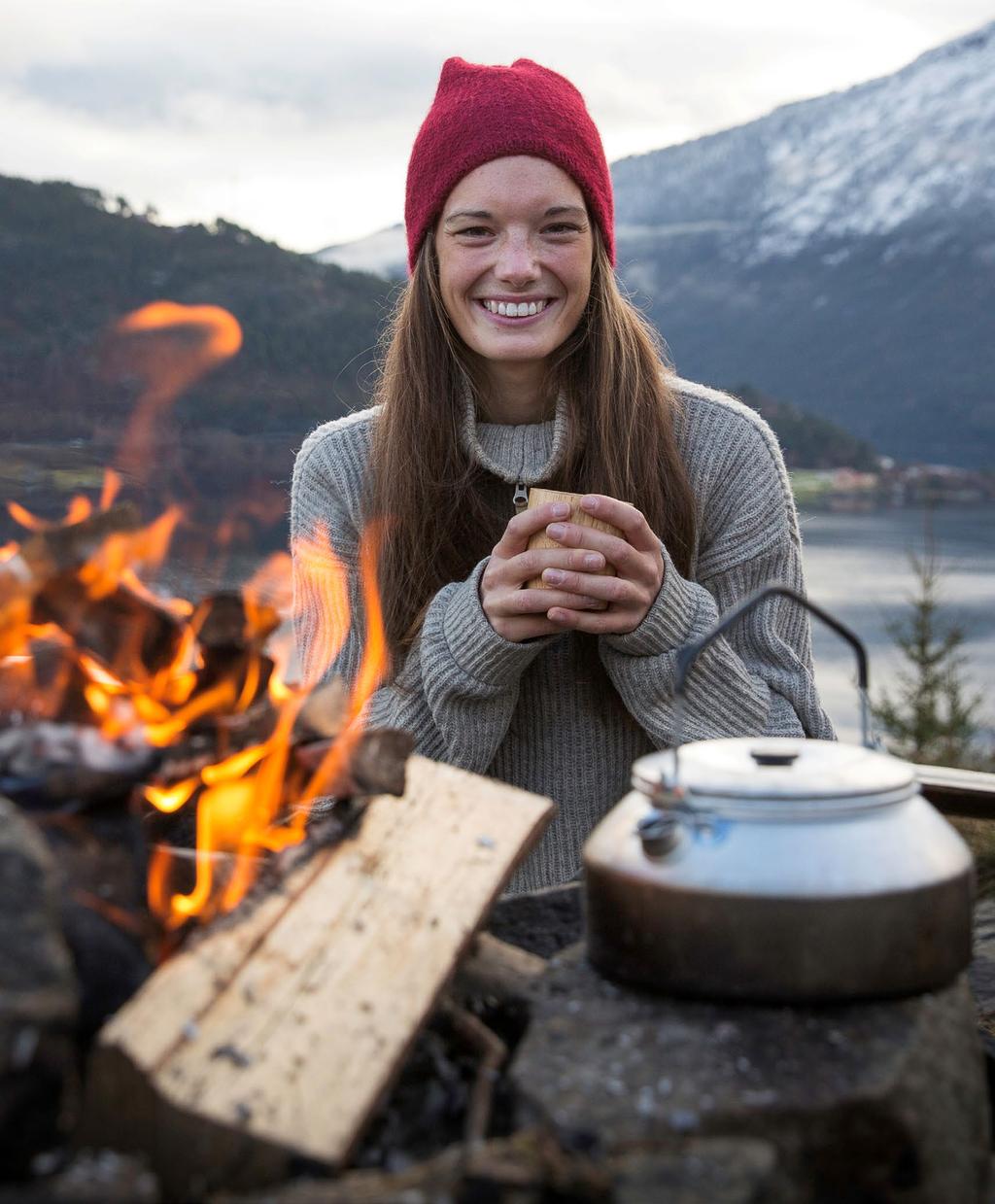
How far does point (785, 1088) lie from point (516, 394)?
2.19m

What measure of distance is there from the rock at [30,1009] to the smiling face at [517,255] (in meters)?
2.07

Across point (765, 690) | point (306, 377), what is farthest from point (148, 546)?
point (306, 377)

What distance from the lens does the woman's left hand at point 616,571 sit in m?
2.20

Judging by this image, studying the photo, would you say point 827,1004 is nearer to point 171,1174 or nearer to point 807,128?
point 171,1174

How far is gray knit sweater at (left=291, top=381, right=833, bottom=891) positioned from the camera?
106 inches

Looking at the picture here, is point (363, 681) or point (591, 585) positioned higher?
point (591, 585)

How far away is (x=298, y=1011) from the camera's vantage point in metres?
1.36

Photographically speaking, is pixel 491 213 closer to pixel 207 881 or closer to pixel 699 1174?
pixel 207 881

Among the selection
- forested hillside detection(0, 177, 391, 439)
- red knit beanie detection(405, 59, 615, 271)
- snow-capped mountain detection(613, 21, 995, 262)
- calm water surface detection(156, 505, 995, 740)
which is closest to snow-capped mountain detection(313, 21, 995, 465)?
snow-capped mountain detection(613, 21, 995, 262)

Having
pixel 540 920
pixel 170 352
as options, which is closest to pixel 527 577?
pixel 540 920

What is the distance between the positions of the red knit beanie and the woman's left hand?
1119 mm

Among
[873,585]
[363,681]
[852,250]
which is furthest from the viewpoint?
[852,250]

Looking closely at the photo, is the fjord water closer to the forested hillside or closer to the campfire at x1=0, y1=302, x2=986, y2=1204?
the forested hillside

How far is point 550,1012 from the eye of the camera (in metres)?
1.50
